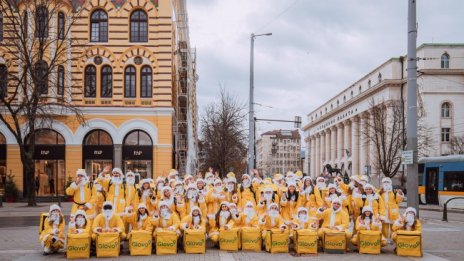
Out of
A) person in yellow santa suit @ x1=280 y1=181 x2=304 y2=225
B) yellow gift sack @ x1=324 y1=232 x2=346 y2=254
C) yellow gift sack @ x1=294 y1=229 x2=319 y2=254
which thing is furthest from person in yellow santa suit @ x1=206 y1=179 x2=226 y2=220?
yellow gift sack @ x1=324 y1=232 x2=346 y2=254

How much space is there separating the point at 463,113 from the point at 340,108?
1261 inches

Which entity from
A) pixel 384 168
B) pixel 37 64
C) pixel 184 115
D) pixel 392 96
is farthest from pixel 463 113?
pixel 37 64

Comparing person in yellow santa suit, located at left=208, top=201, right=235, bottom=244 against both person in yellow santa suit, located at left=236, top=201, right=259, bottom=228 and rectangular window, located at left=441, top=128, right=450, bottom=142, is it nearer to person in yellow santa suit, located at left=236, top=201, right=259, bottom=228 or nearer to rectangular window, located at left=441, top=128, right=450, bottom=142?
person in yellow santa suit, located at left=236, top=201, right=259, bottom=228

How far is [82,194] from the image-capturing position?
13742 millimetres

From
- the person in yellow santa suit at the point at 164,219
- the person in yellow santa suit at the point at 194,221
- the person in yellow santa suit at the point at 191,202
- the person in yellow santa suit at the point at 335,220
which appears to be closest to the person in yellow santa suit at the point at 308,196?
the person in yellow santa suit at the point at 335,220

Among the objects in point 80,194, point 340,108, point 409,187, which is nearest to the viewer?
point 80,194

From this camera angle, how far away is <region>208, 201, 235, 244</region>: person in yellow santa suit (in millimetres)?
13703

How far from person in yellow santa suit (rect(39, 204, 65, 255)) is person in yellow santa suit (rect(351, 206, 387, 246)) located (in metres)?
7.24

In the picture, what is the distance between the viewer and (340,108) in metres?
98.1

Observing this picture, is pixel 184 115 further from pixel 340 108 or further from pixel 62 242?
pixel 340 108

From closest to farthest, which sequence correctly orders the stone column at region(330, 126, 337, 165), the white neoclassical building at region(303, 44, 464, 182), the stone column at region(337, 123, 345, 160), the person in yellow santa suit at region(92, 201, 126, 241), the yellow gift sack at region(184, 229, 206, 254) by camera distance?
1. the person in yellow santa suit at region(92, 201, 126, 241)
2. the yellow gift sack at region(184, 229, 206, 254)
3. the white neoclassical building at region(303, 44, 464, 182)
4. the stone column at region(337, 123, 345, 160)
5. the stone column at region(330, 126, 337, 165)

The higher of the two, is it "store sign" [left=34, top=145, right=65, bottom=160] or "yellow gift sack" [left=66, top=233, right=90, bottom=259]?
"store sign" [left=34, top=145, right=65, bottom=160]

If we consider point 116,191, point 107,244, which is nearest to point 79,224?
point 107,244

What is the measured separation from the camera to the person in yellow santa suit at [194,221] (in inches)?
522
